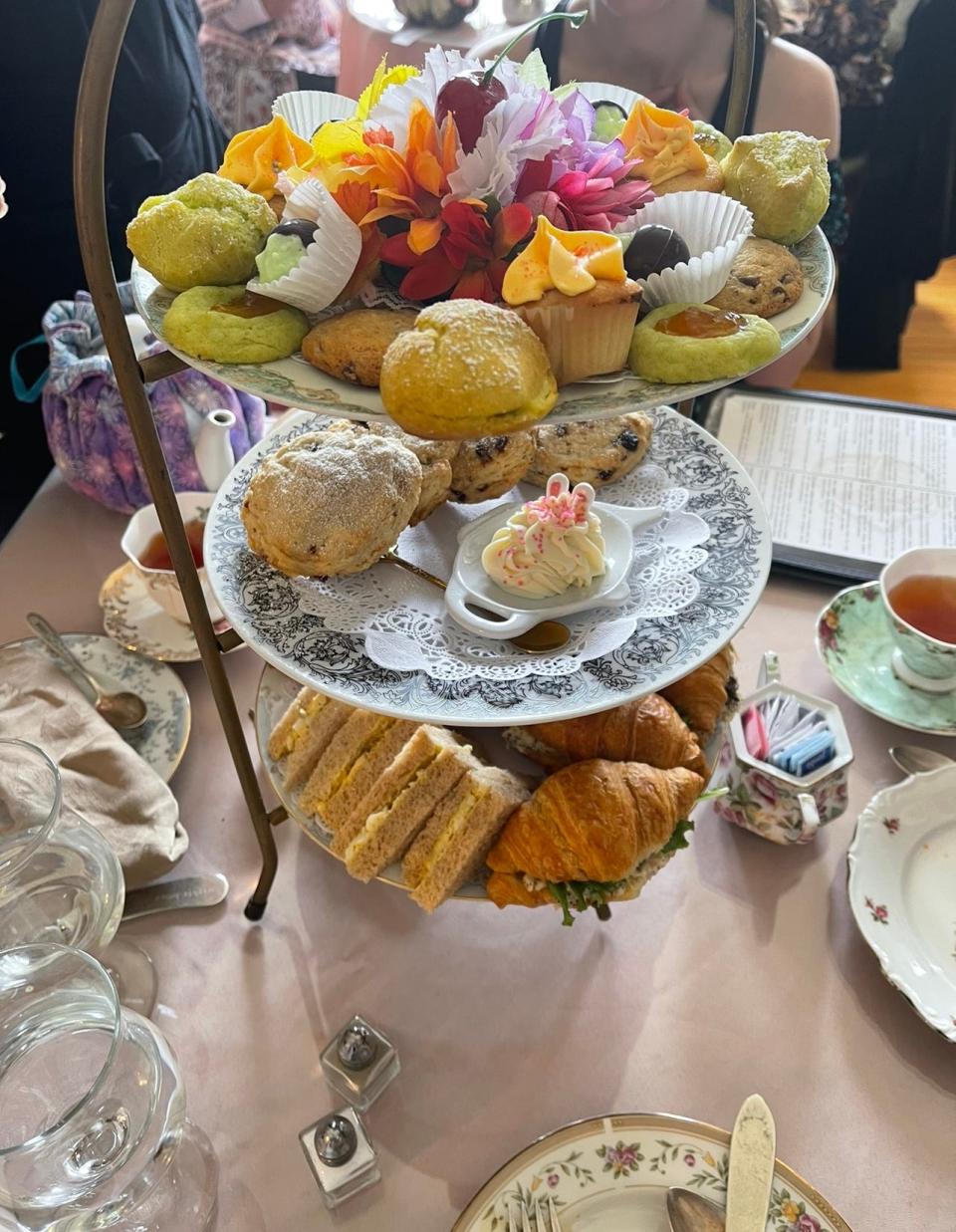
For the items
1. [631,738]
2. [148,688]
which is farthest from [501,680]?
[148,688]

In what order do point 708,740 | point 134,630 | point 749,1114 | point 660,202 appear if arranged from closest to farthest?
point 660,202 → point 749,1114 → point 708,740 → point 134,630

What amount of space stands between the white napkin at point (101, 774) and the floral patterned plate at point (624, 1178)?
1.40 feet

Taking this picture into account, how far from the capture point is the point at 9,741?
30.2 inches

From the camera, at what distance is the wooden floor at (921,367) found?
6.20 feet

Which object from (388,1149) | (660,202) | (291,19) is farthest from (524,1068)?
(291,19)

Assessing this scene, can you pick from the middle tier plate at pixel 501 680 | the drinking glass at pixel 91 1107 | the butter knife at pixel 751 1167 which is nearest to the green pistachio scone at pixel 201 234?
the middle tier plate at pixel 501 680

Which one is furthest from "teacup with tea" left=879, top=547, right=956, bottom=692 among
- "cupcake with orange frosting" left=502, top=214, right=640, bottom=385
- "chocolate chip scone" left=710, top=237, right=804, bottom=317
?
"cupcake with orange frosting" left=502, top=214, right=640, bottom=385

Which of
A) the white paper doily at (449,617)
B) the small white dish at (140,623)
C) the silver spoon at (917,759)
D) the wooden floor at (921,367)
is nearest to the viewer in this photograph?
the white paper doily at (449,617)

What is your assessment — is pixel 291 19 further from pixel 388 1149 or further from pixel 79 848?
pixel 388 1149

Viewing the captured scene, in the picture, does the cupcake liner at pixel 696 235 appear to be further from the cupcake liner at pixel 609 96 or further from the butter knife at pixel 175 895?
the butter knife at pixel 175 895

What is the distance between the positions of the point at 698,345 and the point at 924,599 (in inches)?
24.1

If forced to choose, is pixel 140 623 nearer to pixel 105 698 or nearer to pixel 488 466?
pixel 105 698

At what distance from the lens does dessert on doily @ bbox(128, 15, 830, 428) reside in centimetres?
52

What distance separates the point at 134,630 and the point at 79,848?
382mm
